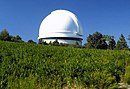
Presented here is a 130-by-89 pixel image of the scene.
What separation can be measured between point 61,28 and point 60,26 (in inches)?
20.6

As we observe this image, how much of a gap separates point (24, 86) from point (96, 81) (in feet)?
12.8

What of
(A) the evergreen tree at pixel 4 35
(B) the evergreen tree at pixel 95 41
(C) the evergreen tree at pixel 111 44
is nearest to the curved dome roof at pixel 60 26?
(B) the evergreen tree at pixel 95 41

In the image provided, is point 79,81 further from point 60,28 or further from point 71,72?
point 60,28

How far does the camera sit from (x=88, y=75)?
12.1 m

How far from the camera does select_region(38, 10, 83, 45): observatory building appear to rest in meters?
73.2

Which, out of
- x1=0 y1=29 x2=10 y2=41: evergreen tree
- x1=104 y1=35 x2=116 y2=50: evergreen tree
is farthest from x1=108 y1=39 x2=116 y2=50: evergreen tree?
x1=0 y1=29 x2=10 y2=41: evergreen tree

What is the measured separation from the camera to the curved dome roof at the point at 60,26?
7325cm

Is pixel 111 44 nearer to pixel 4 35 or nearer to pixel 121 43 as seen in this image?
pixel 121 43

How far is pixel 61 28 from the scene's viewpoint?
241 ft

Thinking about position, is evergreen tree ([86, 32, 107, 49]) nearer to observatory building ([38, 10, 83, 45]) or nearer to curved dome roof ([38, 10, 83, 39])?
observatory building ([38, 10, 83, 45])

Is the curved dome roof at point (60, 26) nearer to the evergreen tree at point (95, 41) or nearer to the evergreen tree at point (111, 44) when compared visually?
the evergreen tree at point (95, 41)

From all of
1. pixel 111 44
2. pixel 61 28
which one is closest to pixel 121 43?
pixel 111 44

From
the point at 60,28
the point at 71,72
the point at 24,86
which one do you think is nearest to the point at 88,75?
the point at 71,72

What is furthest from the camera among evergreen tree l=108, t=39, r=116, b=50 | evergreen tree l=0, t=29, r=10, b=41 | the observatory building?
evergreen tree l=108, t=39, r=116, b=50
